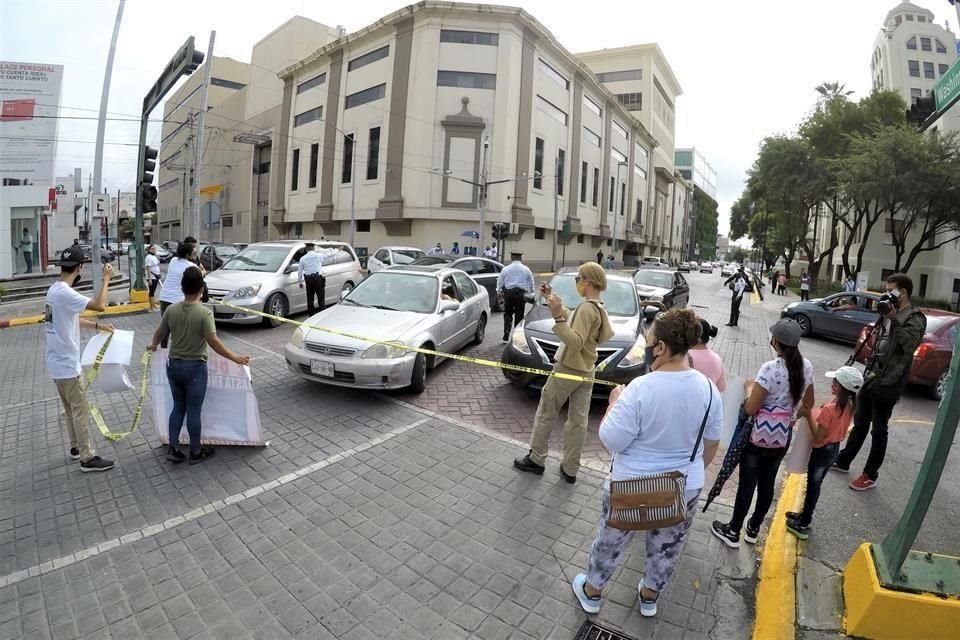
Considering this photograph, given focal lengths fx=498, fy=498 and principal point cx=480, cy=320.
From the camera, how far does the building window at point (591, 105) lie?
4408 cm

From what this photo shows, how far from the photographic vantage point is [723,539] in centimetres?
348

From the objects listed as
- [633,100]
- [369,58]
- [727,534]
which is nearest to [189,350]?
[727,534]

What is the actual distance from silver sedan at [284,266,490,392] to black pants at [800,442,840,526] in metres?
3.93

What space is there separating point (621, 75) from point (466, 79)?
1659 inches

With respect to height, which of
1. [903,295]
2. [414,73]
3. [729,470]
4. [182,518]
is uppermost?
[414,73]

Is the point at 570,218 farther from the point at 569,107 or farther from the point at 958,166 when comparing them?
the point at 958,166

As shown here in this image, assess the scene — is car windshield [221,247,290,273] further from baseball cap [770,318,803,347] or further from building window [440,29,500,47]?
building window [440,29,500,47]

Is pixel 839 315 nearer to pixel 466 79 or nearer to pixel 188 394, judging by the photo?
pixel 188 394

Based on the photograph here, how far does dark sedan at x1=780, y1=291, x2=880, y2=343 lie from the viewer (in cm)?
1183

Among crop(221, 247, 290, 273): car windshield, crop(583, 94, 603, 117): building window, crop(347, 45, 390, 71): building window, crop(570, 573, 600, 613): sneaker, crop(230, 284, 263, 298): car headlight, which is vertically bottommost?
crop(570, 573, 600, 613): sneaker

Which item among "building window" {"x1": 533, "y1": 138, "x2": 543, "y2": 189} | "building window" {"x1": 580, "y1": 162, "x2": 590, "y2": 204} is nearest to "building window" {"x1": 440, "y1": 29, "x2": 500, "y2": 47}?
"building window" {"x1": 533, "y1": 138, "x2": 543, "y2": 189}

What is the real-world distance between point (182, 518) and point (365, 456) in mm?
1501

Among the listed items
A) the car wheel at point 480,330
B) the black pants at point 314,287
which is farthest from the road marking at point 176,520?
the black pants at point 314,287

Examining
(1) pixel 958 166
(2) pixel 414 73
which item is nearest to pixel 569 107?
(2) pixel 414 73
